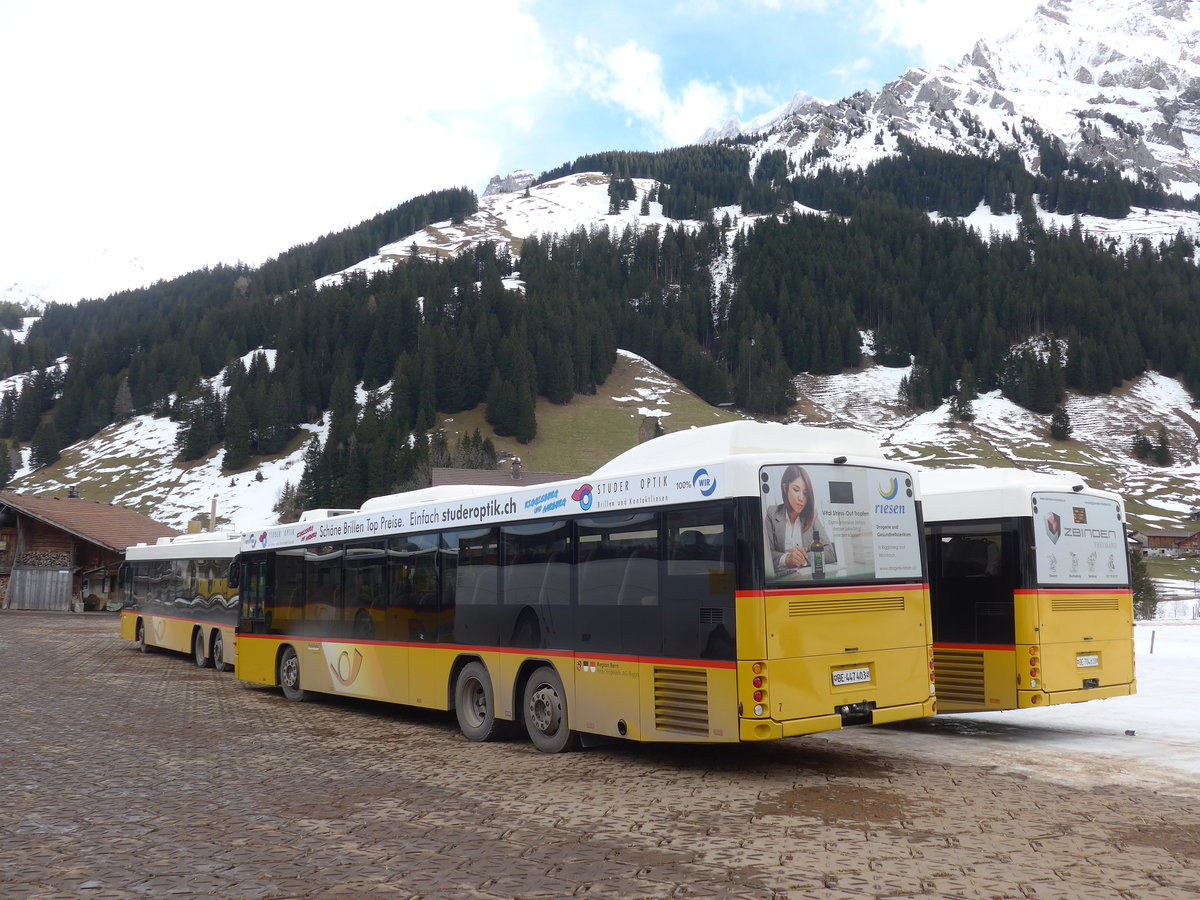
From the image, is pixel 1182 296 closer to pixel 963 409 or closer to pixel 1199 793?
pixel 963 409

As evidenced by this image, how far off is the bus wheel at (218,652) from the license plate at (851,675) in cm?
1774

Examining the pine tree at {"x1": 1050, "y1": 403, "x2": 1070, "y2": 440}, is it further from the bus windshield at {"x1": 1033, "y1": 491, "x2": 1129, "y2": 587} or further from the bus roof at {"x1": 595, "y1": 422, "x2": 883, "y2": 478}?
the bus roof at {"x1": 595, "y1": 422, "x2": 883, "y2": 478}

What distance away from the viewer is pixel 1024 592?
12.0 metres

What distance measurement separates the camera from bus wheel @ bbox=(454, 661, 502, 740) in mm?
12312

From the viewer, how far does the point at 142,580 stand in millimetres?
28531

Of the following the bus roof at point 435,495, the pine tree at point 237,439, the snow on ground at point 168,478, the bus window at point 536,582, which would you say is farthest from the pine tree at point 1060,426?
the bus window at point 536,582

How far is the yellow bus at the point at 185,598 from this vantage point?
22.9 meters

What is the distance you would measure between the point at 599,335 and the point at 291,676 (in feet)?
383

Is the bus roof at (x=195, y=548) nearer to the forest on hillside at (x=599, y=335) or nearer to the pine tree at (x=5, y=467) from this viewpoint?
the forest on hillside at (x=599, y=335)

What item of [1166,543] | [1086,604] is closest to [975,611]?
[1086,604]

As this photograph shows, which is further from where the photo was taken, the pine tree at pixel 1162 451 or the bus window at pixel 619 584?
the pine tree at pixel 1162 451

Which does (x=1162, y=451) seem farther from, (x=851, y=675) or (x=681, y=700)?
(x=681, y=700)

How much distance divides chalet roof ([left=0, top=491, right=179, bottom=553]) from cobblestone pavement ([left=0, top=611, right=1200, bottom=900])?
42.3 meters

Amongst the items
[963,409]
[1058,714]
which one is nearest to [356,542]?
[1058,714]
